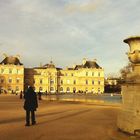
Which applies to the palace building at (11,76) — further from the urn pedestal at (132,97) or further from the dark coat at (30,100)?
the urn pedestal at (132,97)

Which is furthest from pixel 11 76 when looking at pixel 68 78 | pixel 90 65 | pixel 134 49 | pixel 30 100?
pixel 134 49

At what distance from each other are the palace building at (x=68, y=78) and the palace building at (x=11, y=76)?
785 cm

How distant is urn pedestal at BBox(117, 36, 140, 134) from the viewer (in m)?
11.3

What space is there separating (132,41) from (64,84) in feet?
455

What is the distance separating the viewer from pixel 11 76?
13912 centimetres

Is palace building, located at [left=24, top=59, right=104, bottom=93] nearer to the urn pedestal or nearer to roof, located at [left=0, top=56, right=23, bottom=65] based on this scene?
roof, located at [left=0, top=56, right=23, bottom=65]

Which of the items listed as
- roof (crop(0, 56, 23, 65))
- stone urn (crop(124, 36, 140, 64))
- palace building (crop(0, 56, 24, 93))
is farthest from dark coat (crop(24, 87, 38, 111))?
roof (crop(0, 56, 23, 65))

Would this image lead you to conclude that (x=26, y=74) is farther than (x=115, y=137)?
Yes

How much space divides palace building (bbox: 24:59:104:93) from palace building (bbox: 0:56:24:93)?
7.85 meters

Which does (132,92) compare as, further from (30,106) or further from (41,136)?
(30,106)

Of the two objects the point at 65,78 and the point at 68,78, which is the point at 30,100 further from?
the point at 65,78

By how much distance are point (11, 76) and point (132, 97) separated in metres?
130

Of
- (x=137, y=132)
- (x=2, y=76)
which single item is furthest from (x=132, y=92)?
(x=2, y=76)

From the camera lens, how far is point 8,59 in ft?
464
